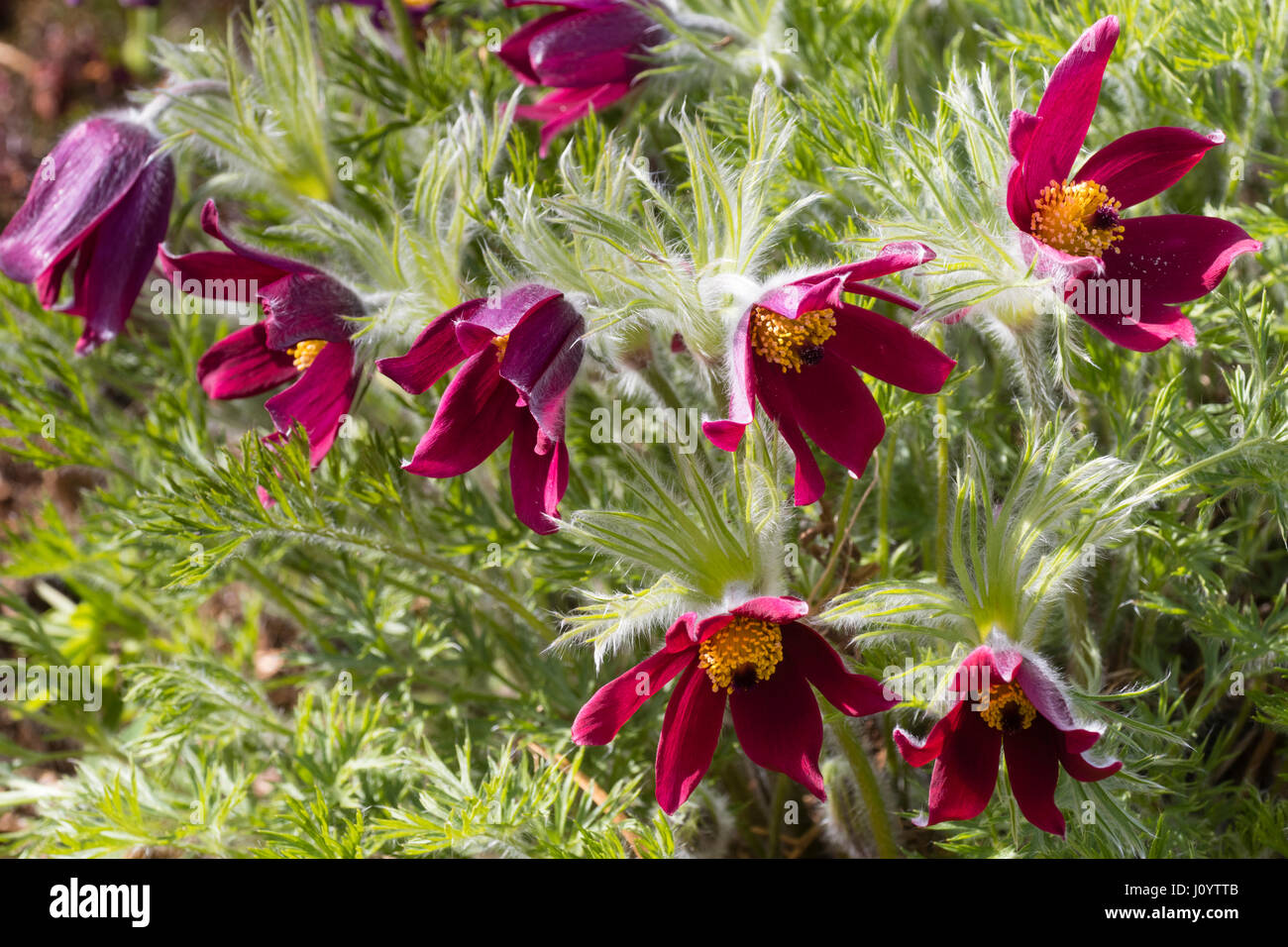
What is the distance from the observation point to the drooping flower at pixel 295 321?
3.82 feet

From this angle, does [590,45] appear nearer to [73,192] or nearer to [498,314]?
[498,314]

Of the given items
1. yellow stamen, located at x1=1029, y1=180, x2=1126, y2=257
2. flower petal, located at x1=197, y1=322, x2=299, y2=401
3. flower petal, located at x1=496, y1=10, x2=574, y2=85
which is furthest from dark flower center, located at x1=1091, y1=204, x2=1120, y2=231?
flower petal, located at x1=197, y1=322, x2=299, y2=401

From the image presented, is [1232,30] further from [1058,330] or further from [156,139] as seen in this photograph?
[156,139]

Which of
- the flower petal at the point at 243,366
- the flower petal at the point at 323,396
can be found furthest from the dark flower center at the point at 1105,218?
the flower petal at the point at 243,366

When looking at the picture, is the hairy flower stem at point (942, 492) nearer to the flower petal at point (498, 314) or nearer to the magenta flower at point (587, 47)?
the flower petal at point (498, 314)

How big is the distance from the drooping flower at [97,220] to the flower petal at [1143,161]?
3.38 feet

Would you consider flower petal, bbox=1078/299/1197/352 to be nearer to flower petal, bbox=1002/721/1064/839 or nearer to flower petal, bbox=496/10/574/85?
flower petal, bbox=1002/721/1064/839

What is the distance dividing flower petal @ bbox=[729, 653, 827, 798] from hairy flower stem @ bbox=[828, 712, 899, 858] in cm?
7

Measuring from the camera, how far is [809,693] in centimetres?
108

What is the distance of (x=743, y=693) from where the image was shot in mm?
1069

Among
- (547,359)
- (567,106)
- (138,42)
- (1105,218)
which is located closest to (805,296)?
(547,359)

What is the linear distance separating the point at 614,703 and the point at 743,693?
0.13 m

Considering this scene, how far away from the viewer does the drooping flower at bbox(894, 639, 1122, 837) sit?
0.98 metres
